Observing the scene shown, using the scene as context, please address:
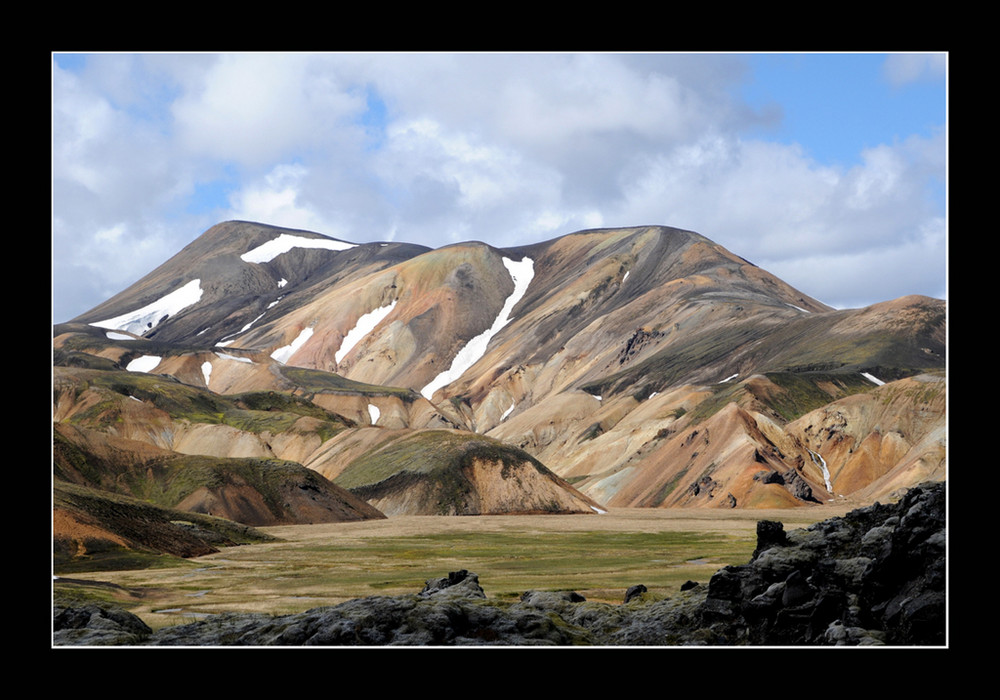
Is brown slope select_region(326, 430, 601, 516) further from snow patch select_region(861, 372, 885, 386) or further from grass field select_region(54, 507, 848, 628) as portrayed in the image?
snow patch select_region(861, 372, 885, 386)

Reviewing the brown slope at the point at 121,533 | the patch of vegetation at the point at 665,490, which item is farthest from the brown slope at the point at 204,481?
the patch of vegetation at the point at 665,490

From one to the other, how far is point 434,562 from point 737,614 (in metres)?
34.9

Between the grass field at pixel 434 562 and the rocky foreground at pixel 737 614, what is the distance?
6836 millimetres

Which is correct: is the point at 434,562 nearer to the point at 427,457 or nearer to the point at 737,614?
the point at 737,614

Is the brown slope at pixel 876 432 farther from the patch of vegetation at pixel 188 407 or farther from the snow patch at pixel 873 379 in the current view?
the patch of vegetation at pixel 188 407

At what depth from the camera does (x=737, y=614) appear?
91.3 feet

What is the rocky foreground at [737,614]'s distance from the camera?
24734 mm

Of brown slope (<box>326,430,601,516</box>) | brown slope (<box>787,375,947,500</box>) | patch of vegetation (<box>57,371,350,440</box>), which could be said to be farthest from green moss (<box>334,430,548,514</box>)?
brown slope (<box>787,375,947,500</box>)
